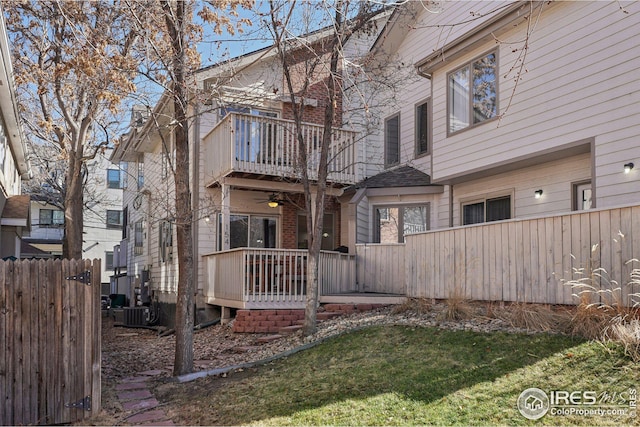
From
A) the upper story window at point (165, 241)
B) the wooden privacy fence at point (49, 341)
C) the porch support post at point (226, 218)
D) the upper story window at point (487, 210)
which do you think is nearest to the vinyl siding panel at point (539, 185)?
the upper story window at point (487, 210)

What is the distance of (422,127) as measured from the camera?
1535cm

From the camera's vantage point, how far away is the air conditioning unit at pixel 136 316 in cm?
1862

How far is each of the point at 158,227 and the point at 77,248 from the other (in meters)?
6.68

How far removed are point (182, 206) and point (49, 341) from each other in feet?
10.2

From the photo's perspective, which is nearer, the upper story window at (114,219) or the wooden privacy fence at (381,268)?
the wooden privacy fence at (381,268)

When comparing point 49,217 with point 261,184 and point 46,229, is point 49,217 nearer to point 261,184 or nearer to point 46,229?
point 46,229

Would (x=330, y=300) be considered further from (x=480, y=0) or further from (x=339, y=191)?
(x=480, y=0)

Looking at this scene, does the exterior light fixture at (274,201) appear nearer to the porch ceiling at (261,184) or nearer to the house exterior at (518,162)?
the porch ceiling at (261,184)

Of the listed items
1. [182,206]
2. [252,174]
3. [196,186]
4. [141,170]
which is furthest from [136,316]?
[182,206]

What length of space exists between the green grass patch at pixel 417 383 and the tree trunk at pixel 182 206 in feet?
2.55

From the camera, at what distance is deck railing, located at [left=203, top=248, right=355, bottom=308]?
40.1 ft

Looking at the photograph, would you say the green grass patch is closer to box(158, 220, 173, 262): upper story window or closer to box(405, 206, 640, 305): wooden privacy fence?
box(405, 206, 640, 305): wooden privacy fence

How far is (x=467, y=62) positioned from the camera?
41.1 ft

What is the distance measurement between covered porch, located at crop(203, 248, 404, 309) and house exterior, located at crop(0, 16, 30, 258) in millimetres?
4521
